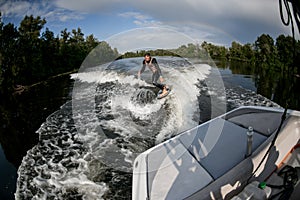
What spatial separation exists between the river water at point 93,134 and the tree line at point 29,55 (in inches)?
264

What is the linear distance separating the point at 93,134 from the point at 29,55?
53.8ft

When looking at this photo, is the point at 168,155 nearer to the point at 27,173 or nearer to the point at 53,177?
the point at 53,177

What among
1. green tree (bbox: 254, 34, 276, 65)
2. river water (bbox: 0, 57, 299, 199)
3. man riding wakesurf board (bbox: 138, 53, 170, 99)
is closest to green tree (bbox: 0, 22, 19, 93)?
river water (bbox: 0, 57, 299, 199)

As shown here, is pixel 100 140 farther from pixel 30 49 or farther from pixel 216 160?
pixel 30 49

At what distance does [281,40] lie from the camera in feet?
111

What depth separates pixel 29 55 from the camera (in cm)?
1697

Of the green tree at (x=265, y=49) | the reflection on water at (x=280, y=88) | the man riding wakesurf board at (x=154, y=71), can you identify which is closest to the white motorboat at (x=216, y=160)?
the reflection on water at (x=280, y=88)

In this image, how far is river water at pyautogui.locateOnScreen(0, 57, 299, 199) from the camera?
3341 mm

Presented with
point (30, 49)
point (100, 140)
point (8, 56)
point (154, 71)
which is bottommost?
point (100, 140)

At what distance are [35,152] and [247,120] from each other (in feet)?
15.8

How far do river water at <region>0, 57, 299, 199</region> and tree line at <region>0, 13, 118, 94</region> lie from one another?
671 centimetres

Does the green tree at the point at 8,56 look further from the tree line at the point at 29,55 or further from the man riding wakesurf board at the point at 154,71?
the man riding wakesurf board at the point at 154,71

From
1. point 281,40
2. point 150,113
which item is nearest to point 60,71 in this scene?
point 150,113

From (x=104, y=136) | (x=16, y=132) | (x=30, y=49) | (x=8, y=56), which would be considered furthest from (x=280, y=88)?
(x=30, y=49)
